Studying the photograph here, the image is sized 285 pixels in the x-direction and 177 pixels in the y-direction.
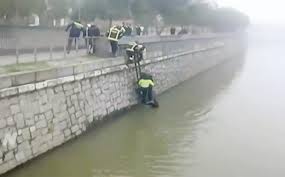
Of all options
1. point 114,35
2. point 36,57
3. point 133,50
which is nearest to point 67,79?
point 36,57

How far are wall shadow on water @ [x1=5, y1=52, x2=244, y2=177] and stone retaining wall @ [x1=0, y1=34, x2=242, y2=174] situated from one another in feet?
1.10

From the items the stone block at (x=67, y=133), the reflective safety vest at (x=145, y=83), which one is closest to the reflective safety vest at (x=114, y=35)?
the reflective safety vest at (x=145, y=83)

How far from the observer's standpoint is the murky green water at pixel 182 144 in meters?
11.9

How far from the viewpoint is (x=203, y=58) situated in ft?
125

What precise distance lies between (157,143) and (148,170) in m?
2.76

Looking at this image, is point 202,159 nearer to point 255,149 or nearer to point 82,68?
point 255,149

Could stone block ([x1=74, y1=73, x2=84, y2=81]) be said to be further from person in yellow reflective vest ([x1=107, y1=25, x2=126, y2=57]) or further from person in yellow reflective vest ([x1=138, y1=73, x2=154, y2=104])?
person in yellow reflective vest ([x1=138, y1=73, x2=154, y2=104])

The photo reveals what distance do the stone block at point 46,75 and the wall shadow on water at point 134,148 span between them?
5.97 feet

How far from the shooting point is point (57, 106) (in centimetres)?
1332

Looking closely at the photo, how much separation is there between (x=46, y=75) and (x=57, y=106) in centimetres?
100

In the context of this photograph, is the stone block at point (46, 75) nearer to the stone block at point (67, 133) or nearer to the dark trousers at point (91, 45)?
the stone block at point (67, 133)

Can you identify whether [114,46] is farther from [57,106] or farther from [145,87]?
[57,106]

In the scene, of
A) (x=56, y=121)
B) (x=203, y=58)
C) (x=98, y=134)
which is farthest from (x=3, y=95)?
(x=203, y=58)

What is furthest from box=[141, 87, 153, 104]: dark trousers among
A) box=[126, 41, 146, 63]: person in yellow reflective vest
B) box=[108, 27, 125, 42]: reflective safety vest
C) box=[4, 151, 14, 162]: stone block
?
box=[4, 151, 14, 162]: stone block
